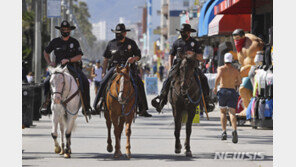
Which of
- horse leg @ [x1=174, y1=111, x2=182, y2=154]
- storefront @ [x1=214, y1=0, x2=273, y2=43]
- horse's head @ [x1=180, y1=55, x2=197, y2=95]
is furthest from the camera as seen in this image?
storefront @ [x1=214, y1=0, x2=273, y2=43]

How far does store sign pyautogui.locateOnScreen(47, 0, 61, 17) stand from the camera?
31.0 m

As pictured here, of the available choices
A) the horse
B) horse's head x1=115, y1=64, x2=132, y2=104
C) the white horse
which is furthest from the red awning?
the white horse

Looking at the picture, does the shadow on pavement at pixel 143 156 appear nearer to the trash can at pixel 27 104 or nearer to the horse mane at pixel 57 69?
the horse mane at pixel 57 69

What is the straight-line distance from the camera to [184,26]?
15523mm

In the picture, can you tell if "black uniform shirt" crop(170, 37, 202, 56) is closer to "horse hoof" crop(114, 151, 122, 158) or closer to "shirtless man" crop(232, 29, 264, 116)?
"horse hoof" crop(114, 151, 122, 158)

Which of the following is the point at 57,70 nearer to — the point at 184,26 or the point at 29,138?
the point at 184,26

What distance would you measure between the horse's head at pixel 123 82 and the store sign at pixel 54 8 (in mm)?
16898

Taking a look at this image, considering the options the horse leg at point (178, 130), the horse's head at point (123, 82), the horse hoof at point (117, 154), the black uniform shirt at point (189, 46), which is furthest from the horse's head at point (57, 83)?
the black uniform shirt at point (189, 46)

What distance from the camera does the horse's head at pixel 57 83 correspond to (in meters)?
14.1

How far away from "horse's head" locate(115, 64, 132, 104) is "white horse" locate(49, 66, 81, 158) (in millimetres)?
887

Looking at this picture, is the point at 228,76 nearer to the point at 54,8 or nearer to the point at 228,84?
the point at 228,84

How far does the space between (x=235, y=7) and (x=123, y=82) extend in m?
13.4

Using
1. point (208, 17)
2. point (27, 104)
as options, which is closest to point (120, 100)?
point (27, 104)

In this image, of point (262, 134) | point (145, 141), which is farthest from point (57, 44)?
point (262, 134)
